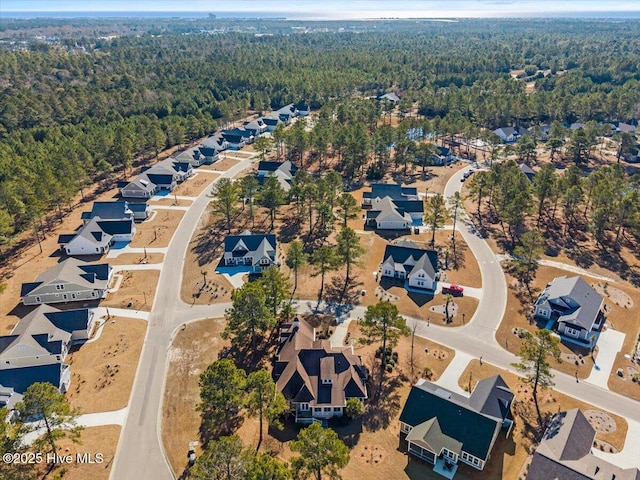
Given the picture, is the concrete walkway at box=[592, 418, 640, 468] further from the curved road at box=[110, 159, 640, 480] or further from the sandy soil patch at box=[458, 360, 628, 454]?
the curved road at box=[110, 159, 640, 480]

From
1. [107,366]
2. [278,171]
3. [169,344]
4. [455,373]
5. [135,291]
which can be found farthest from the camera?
[278,171]

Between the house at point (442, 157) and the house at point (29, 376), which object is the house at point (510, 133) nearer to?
the house at point (442, 157)

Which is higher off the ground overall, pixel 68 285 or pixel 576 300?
pixel 68 285

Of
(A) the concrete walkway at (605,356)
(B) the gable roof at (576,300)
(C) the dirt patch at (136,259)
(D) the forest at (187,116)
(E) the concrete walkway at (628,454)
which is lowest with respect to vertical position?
(A) the concrete walkway at (605,356)

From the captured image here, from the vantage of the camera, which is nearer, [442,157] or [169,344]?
[169,344]

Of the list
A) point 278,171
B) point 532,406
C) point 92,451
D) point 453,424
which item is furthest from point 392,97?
point 92,451

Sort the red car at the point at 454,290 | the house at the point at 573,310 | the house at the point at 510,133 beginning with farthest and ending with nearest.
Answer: the house at the point at 510,133
the red car at the point at 454,290
the house at the point at 573,310

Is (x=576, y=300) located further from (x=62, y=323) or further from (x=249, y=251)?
(x=62, y=323)

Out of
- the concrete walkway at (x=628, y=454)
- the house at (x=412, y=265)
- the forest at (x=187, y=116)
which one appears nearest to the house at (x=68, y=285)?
the forest at (x=187, y=116)
